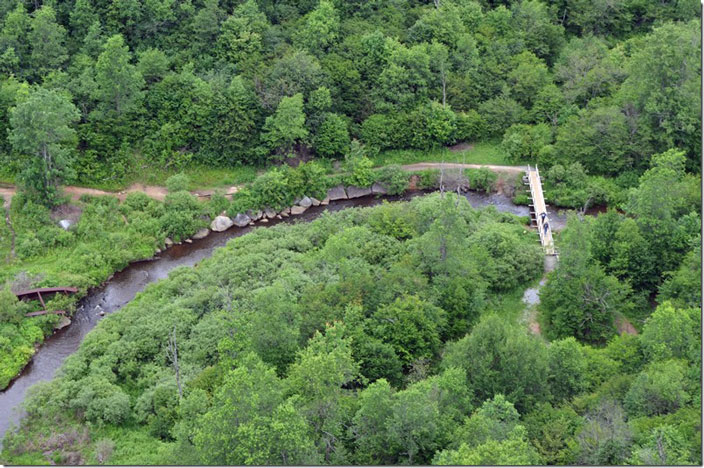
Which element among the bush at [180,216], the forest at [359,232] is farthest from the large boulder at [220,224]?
the bush at [180,216]

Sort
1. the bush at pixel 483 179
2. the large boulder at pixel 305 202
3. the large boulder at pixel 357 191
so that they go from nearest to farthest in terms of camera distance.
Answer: the large boulder at pixel 305 202, the bush at pixel 483 179, the large boulder at pixel 357 191

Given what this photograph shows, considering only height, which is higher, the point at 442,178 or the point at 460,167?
the point at 460,167

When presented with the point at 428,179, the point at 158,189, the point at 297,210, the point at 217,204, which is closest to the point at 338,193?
the point at 297,210

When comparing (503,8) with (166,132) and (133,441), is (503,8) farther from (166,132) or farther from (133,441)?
(133,441)

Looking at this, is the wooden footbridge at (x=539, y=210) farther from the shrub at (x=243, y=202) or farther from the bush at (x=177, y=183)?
the bush at (x=177, y=183)

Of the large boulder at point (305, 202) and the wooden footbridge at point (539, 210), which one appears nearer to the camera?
the wooden footbridge at point (539, 210)

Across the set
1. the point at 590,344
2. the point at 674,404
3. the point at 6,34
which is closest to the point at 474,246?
the point at 590,344

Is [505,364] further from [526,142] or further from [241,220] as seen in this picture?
[526,142]
